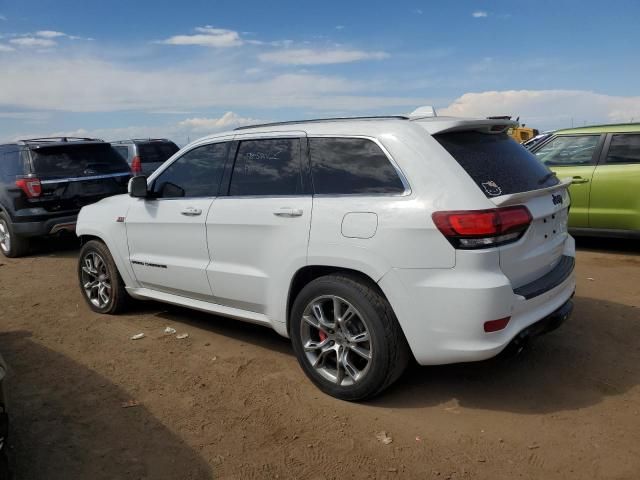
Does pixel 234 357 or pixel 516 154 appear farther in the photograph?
pixel 234 357

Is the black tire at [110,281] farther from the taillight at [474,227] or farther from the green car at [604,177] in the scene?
the green car at [604,177]

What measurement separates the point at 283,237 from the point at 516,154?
64.3 inches

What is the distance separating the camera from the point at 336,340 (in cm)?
342

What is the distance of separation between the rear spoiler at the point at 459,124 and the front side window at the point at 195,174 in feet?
5.29

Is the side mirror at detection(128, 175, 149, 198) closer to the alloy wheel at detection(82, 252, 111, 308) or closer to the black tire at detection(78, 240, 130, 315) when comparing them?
the black tire at detection(78, 240, 130, 315)

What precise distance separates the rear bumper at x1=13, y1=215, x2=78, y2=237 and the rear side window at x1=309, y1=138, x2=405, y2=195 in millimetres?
5574

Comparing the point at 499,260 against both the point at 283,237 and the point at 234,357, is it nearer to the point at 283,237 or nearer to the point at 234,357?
the point at 283,237

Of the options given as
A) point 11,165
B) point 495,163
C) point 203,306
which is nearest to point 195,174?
point 203,306

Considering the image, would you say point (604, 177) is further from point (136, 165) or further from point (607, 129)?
point (136, 165)

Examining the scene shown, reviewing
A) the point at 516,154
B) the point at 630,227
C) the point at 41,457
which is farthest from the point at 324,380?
the point at 630,227

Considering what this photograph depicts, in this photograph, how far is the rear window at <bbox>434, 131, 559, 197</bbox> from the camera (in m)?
3.14

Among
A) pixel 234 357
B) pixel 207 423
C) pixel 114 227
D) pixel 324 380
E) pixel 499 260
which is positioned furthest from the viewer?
pixel 114 227

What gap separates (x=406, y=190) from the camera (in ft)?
10.2

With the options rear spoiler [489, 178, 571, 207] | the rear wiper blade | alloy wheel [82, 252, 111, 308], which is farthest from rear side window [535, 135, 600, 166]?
alloy wheel [82, 252, 111, 308]
